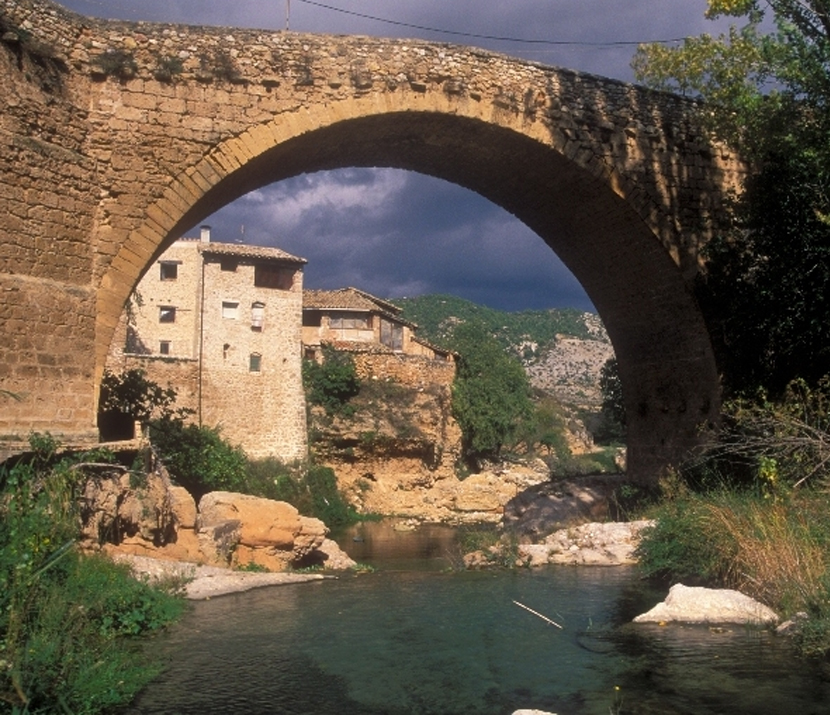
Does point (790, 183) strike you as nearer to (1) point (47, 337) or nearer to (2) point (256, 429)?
(1) point (47, 337)

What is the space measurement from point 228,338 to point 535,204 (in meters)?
18.8

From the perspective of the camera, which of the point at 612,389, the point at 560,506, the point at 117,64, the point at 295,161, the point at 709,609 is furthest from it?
the point at 612,389

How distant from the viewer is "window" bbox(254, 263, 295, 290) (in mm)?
29875

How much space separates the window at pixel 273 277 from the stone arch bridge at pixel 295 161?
19131 millimetres

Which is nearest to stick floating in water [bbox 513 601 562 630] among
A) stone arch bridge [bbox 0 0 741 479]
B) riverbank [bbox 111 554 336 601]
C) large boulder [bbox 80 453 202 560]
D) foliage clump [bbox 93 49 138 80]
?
riverbank [bbox 111 554 336 601]

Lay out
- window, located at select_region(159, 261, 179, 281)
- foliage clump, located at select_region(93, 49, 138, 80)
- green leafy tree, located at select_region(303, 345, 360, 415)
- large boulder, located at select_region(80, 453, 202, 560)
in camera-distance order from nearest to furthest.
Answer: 1. large boulder, located at select_region(80, 453, 202, 560)
2. foliage clump, located at select_region(93, 49, 138, 80)
3. green leafy tree, located at select_region(303, 345, 360, 415)
4. window, located at select_region(159, 261, 179, 281)

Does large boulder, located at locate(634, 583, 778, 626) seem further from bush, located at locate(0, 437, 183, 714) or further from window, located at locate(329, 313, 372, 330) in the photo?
window, located at locate(329, 313, 372, 330)

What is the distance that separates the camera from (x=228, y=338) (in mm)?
28516

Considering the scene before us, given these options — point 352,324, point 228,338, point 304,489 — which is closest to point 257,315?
point 228,338

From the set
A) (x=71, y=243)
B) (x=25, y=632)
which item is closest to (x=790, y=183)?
(x=71, y=243)

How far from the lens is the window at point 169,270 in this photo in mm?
30825

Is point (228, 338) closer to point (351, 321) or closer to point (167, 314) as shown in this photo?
point (167, 314)

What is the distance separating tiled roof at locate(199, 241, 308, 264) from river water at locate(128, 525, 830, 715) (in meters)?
23.0

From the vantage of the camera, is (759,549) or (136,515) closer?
(759,549)
